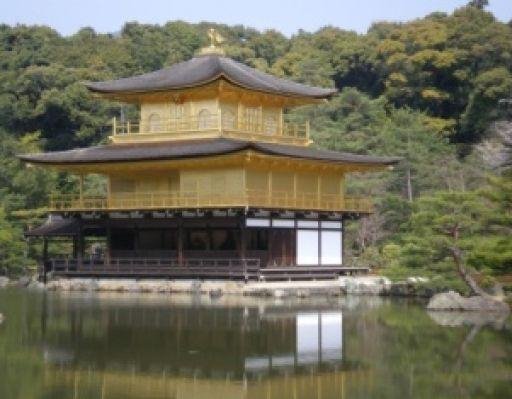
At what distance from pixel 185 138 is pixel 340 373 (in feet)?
91.7

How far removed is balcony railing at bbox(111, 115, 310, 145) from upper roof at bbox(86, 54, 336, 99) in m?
1.63

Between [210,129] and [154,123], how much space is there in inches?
140

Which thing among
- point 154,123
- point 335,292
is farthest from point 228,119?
point 335,292

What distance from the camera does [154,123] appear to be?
47875 mm

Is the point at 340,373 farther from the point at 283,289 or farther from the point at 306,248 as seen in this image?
the point at 306,248

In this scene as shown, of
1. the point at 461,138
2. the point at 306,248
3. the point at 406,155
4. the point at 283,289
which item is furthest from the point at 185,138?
the point at 461,138

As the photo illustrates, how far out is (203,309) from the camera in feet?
104

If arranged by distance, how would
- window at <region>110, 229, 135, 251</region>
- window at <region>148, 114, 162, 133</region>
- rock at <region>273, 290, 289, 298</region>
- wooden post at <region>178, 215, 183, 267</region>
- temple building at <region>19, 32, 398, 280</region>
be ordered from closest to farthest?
rock at <region>273, 290, 289, 298</region> < temple building at <region>19, 32, 398, 280</region> < wooden post at <region>178, 215, 183, 267</region> < window at <region>110, 229, 135, 251</region> < window at <region>148, 114, 162, 133</region>

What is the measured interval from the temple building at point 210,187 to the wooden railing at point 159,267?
0.05 m

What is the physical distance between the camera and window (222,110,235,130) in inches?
1813

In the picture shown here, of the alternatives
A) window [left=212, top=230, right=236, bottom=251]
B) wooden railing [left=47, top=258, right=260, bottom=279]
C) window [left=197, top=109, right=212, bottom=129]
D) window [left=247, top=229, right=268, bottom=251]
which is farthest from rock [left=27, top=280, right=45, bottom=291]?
window [left=197, top=109, right=212, bottom=129]

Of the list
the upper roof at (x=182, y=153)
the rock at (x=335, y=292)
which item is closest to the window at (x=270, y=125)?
the upper roof at (x=182, y=153)

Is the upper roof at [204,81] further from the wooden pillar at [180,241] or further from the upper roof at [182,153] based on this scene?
the wooden pillar at [180,241]

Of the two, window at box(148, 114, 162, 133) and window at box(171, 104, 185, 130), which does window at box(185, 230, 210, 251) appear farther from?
window at box(148, 114, 162, 133)
